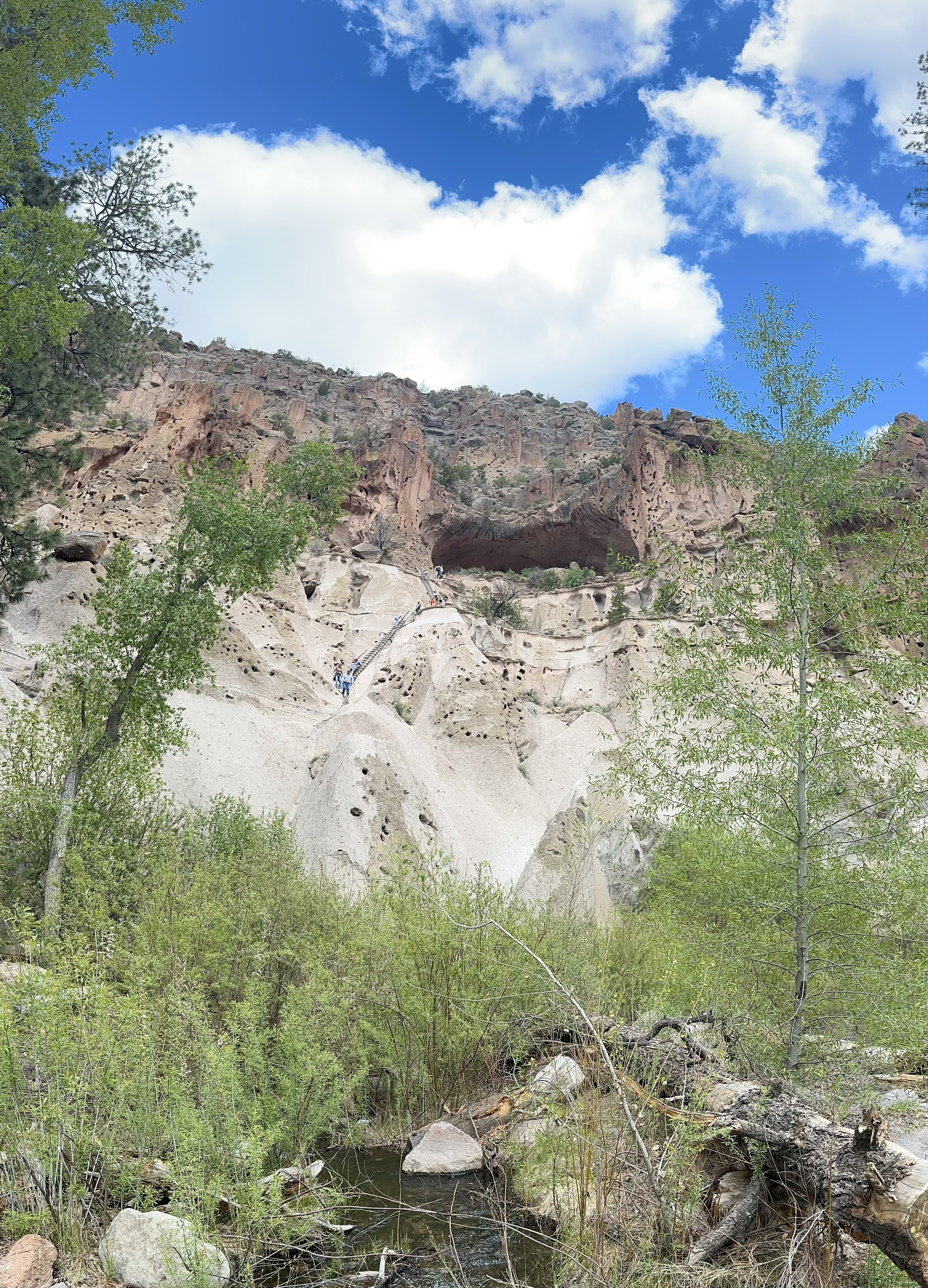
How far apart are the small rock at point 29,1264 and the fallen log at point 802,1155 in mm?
3131

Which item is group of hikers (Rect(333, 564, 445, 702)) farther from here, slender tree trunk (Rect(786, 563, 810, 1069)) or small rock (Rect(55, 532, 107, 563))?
slender tree trunk (Rect(786, 563, 810, 1069))

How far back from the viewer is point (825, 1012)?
24.1 ft

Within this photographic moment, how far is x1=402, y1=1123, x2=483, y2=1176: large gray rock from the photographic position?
7512mm

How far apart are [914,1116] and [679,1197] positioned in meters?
2.07

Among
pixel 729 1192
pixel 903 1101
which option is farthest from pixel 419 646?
pixel 729 1192

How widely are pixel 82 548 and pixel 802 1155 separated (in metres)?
28.6

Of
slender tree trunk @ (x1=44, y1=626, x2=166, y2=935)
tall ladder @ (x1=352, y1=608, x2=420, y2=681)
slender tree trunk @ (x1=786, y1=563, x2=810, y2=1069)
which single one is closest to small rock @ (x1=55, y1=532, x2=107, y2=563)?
tall ladder @ (x1=352, y1=608, x2=420, y2=681)

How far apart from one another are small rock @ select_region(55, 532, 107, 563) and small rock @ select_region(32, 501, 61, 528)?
5.32 feet

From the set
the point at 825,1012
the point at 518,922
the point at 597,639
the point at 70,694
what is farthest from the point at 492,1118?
the point at 597,639

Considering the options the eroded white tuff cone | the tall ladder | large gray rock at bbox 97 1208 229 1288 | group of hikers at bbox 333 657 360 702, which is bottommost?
large gray rock at bbox 97 1208 229 1288

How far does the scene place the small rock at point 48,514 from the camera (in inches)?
1176

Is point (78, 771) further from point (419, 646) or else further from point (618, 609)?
point (618, 609)

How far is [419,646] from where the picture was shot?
111 ft

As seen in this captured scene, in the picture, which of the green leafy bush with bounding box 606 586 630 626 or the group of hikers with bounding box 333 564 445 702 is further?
the green leafy bush with bounding box 606 586 630 626
